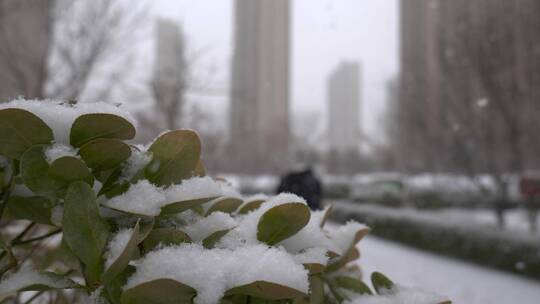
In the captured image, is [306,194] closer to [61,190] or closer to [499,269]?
[61,190]

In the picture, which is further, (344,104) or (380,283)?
(344,104)

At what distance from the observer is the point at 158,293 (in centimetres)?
41

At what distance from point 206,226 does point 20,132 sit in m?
0.23

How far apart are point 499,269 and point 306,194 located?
4280 mm

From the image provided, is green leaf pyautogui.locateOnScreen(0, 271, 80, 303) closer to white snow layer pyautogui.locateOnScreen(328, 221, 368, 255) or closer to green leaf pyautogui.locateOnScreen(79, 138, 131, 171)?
green leaf pyautogui.locateOnScreen(79, 138, 131, 171)

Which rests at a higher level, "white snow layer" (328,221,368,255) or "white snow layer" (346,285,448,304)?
"white snow layer" (328,221,368,255)

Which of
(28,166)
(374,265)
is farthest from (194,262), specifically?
(374,265)

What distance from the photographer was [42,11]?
5082 millimetres

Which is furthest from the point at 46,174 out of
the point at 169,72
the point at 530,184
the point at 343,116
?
the point at 343,116

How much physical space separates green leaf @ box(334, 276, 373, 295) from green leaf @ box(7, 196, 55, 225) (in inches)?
15.7

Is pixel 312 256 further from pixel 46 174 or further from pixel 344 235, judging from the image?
pixel 46 174

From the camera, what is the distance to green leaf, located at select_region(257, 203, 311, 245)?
511mm

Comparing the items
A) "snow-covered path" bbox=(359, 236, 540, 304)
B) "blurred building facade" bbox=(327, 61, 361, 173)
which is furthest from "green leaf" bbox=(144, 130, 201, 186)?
"blurred building facade" bbox=(327, 61, 361, 173)

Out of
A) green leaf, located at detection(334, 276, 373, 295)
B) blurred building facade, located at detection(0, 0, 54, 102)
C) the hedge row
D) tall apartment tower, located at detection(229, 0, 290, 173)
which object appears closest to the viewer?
green leaf, located at detection(334, 276, 373, 295)
